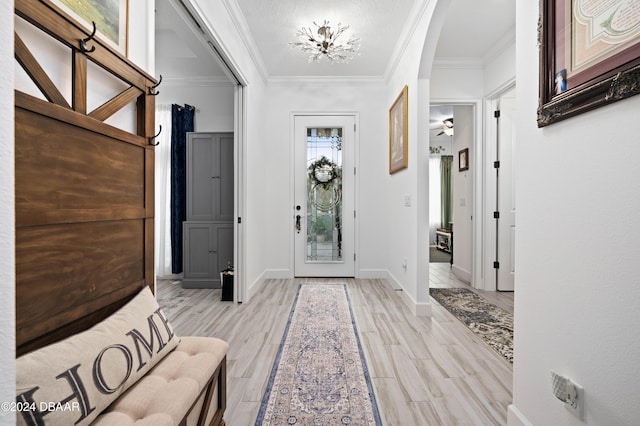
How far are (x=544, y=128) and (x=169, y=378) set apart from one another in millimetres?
1716

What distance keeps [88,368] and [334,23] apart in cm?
330

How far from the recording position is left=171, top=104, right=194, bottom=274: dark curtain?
4160mm

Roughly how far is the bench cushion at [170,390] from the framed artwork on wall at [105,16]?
1293 mm

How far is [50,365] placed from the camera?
792 millimetres

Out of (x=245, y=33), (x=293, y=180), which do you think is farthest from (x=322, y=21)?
(x=293, y=180)

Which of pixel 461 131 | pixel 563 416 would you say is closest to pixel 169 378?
pixel 563 416

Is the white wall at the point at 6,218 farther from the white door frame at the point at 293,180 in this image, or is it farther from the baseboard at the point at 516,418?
the white door frame at the point at 293,180

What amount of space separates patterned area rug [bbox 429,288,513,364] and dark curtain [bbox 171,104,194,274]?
3.44m

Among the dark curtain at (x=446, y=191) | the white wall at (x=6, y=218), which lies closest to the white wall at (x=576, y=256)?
Result: the white wall at (x=6, y=218)

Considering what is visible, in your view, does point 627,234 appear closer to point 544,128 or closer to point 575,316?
point 575,316

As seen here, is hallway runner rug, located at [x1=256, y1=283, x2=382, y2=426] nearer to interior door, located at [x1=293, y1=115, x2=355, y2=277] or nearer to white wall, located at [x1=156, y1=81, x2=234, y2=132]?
interior door, located at [x1=293, y1=115, x2=355, y2=277]

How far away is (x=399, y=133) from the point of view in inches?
140

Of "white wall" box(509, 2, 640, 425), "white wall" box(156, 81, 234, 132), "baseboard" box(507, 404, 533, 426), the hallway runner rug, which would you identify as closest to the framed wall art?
"white wall" box(509, 2, 640, 425)

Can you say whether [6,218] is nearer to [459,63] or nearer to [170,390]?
[170,390]
